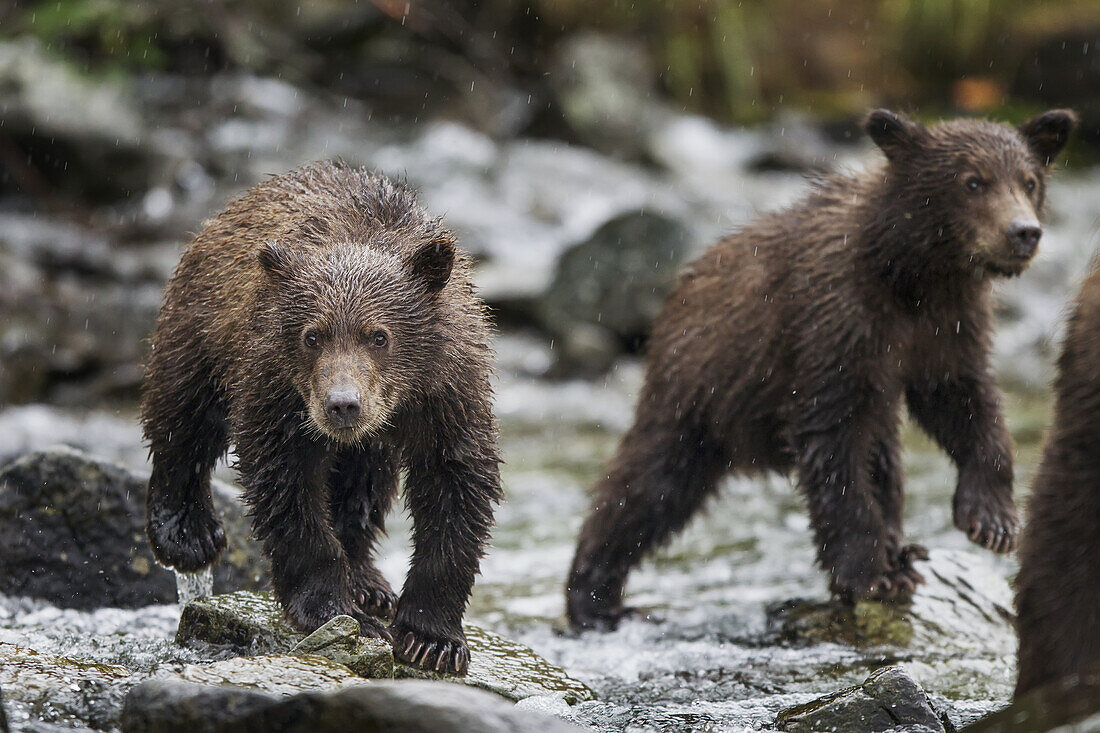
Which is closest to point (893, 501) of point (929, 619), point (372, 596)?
point (929, 619)

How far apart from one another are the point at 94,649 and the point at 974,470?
4617 mm

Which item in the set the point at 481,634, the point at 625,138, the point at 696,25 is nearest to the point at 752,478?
the point at 481,634

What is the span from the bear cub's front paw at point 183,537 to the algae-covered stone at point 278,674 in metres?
1.71

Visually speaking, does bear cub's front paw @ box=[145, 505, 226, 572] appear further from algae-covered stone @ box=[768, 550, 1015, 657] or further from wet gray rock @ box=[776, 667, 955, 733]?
algae-covered stone @ box=[768, 550, 1015, 657]

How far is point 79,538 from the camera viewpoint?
273 inches

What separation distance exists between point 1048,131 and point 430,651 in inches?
171

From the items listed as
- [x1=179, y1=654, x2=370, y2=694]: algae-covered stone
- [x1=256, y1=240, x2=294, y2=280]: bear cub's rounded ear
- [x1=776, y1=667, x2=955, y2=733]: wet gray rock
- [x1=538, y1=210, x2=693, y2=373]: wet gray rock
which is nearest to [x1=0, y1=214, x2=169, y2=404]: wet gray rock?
[x1=538, y1=210, x2=693, y2=373]: wet gray rock

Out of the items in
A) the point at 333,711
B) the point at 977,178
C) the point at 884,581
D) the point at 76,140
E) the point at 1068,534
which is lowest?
the point at 333,711

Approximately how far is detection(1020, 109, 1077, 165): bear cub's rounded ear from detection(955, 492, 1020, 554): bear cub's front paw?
189 centimetres

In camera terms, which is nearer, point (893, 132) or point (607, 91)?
point (893, 132)

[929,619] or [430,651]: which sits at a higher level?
[929,619]

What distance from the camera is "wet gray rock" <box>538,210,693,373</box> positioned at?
1424 centimetres

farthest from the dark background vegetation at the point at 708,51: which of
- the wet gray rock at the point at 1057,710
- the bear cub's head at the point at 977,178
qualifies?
the wet gray rock at the point at 1057,710

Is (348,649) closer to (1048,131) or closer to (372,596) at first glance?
(372,596)
